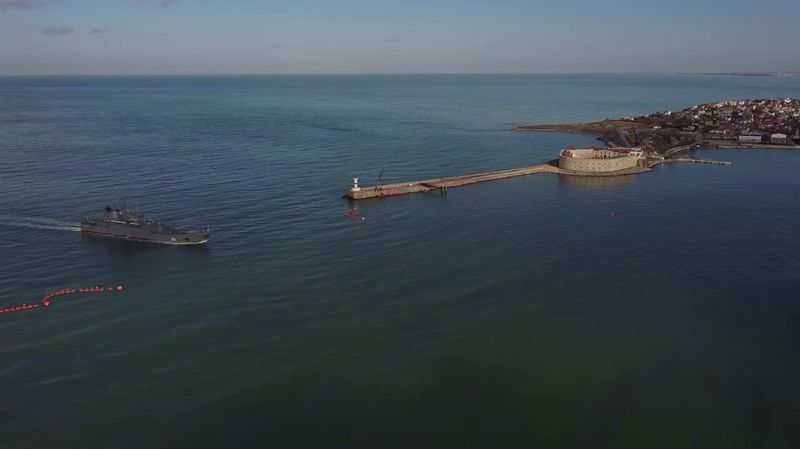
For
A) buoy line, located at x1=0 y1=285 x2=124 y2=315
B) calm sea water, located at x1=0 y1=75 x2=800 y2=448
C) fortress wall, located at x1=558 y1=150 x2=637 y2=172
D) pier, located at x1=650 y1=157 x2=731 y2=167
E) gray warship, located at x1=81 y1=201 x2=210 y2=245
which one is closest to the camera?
calm sea water, located at x1=0 y1=75 x2=800 y2=448

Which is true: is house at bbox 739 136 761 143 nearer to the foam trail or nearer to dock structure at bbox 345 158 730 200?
dock structure at bbox 345 158 730 200

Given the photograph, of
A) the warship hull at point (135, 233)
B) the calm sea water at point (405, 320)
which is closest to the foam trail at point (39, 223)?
the calm sea water at point (405, 320)

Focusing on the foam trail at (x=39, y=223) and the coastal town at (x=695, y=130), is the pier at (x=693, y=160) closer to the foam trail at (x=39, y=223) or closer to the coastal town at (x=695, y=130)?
the coastal town at (x=695, y=130)

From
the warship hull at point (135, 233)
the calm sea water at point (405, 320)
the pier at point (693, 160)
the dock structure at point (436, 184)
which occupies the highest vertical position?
the pier at point (693, 160)

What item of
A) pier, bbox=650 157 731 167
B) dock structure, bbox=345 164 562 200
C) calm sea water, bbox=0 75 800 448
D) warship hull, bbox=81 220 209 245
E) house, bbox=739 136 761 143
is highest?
house, bbox=739 136 761 143

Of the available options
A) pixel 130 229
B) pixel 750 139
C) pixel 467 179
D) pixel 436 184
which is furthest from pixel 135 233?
pixel 750 139

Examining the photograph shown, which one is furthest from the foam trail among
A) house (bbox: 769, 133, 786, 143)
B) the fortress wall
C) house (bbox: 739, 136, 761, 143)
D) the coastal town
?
house (bbox: 769, 133, 786, 143)

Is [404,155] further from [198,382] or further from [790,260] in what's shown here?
[198,382]
